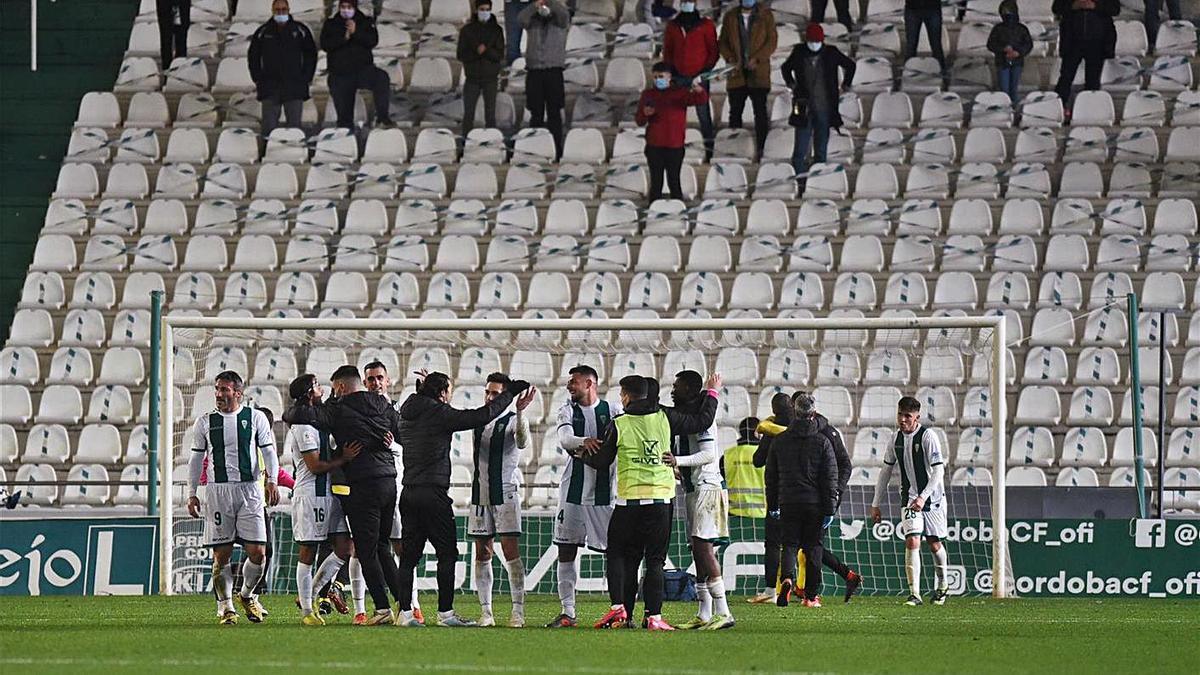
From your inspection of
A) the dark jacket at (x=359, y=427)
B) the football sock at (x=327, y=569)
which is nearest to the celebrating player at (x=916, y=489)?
the football sock at (x=327, y=569)

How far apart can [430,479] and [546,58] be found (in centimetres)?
1204

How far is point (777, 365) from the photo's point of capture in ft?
71.8

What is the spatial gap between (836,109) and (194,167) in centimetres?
894

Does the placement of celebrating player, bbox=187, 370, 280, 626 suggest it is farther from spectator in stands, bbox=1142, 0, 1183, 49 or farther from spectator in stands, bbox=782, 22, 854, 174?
spectator in stands, bbox=1142, 0, 1183, 49

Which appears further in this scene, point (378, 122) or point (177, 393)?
point (378, 122)

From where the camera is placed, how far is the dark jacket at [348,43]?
24.8 m

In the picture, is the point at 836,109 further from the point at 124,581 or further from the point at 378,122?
the point at 124,581

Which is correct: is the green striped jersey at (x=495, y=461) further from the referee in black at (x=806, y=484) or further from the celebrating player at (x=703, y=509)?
the referee in black at (x=806, y=484)

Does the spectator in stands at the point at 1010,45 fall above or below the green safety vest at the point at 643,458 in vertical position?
above

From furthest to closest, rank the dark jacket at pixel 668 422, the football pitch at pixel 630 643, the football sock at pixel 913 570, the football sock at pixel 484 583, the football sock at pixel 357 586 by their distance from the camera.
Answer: the football sock at pixel 913 570, the football sock at pixel 357 586, the football sock at pixel 484 583, the dark jacket at pixel 668 422, the football pitch at pixel 630 643

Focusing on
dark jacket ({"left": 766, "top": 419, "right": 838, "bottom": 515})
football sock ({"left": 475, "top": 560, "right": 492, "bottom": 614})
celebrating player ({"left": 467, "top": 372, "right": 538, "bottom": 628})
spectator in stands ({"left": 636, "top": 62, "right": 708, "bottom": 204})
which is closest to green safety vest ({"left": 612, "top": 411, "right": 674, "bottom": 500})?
celebrating player ({"left": 467, "top": 372, "right": 538, "bottom": 628})

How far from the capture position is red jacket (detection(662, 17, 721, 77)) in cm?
2445

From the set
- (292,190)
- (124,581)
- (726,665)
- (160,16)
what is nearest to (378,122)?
(292,190)

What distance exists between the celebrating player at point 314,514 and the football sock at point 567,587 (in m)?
1.73
